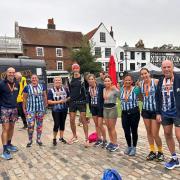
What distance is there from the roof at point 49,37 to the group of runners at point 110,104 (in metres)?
35.6

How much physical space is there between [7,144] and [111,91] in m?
2.94

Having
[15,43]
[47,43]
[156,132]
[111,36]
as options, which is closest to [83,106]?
[156,132]

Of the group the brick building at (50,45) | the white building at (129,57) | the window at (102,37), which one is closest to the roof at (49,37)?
the brick building at (50,45)

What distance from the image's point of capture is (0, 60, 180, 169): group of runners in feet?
16.7

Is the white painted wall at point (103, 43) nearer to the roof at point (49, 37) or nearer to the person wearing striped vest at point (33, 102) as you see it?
the roof at point (49, 37)

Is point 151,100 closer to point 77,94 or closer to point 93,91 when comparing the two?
point 93,91

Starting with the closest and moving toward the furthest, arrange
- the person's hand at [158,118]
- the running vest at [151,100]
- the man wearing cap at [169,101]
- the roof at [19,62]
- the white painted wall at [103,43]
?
the man wearing cap at [169,101] < the person's hand at [158,118] < the running vest at [151,100] < the roof at [19,62] < the white painted wall at [103,43]

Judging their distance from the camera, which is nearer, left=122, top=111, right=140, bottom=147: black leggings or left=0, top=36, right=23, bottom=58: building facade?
left=122, top=111, right=140, bottom=147: black leggings

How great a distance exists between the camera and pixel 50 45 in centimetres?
4378

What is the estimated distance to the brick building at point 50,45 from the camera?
139 feet

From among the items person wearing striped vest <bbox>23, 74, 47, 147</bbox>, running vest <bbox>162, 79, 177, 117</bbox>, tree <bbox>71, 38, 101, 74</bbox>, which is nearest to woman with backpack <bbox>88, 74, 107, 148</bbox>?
person wearing striped vest <bbox>23, 74, 47, 147</bbox>

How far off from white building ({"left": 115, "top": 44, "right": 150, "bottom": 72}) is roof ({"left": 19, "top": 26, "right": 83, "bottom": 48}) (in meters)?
9.15

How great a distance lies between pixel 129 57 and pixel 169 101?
49.2 m

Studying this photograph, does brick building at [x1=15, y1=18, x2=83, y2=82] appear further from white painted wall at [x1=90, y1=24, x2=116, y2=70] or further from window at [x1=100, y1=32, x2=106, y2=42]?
window at [x1=100, y1=32, x2=106, y2=42]
